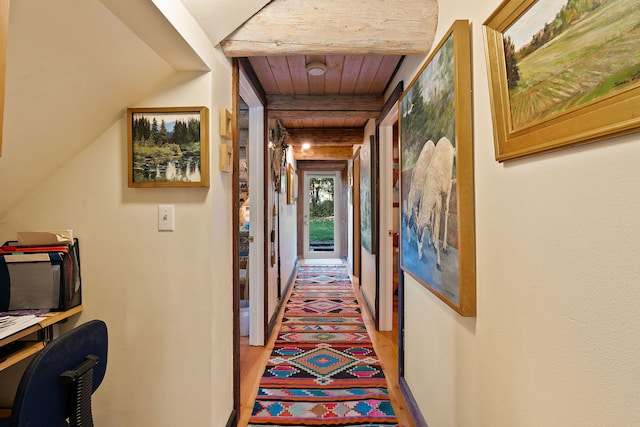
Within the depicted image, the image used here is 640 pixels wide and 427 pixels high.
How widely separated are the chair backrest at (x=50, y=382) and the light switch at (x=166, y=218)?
526 millimetres

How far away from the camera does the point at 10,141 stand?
125 centimetres

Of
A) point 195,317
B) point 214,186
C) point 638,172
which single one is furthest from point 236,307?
point 638,172

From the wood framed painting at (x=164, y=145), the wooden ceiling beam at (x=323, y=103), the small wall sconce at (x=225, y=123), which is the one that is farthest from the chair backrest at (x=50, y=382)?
the wooden ceiling beam at (x=323, y=103)

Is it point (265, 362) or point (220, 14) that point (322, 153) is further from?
point (220, 14)

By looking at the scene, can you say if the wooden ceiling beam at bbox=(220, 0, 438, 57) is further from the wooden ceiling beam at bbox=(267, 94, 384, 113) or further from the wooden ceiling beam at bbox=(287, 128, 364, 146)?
the wooden ceiling beam at bbox=(287, 128, 364, 146)

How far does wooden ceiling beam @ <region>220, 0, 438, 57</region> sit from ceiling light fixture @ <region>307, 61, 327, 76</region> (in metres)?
0.71

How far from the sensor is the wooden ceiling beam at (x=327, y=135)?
171 inches

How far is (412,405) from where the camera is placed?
1921 mm

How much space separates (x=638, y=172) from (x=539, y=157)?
262 millimetres

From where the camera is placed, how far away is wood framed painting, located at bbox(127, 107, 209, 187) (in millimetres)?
1517

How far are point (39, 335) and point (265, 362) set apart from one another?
1530mm

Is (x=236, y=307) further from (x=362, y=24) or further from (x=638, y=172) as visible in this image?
(x=638, y=172)

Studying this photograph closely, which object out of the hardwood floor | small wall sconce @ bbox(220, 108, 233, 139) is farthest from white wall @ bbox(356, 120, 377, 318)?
small wall sconce @ bbox(220, 108, 233, 139)

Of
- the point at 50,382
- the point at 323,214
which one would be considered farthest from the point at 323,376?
the point at 323,214
